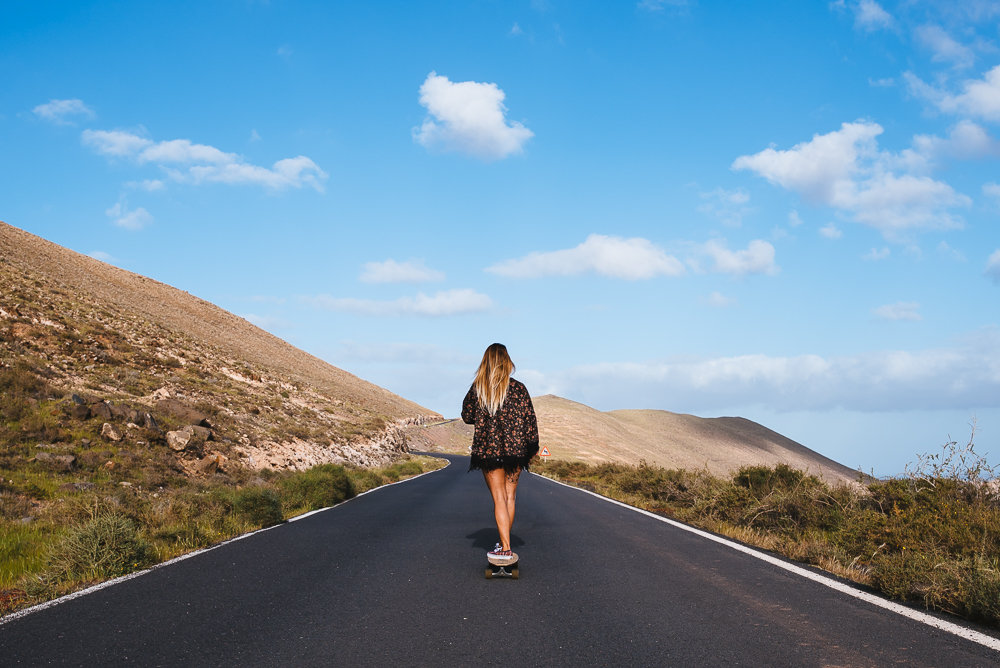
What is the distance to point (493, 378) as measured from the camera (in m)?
6.91

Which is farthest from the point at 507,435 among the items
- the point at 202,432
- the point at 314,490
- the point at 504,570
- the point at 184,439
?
the point at 202,432

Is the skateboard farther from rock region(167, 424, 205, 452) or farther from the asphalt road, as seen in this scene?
rock region(167, 424, 205, 452)

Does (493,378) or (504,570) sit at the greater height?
(493,378)

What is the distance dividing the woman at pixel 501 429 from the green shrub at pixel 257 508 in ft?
17.5

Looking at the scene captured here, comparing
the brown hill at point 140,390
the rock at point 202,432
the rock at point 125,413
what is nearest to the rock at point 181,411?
the brown hill at point 140,390

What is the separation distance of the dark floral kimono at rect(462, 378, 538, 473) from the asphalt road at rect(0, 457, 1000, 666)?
1170 mm

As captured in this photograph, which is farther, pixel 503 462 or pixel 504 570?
pixel 503 462

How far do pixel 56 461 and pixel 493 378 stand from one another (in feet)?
36.3

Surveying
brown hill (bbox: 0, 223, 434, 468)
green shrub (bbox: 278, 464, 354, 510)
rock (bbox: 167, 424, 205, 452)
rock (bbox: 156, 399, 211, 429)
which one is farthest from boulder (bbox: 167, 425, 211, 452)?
green shrub (bbox: 278, 464, 354, 510)

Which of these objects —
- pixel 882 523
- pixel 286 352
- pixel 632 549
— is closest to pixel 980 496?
pixel 882 523

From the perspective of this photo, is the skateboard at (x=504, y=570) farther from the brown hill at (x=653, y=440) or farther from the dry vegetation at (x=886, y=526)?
the brown hill at (x=653, y=440)

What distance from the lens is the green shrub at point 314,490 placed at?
46.0ft

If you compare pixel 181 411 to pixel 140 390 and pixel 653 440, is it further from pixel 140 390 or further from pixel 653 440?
pixel 653 440

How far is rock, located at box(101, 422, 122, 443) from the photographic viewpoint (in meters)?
15.5
